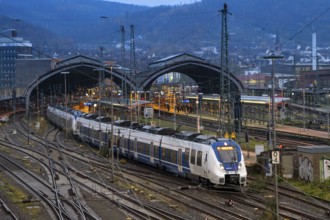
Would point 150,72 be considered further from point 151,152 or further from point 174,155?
point 174,155

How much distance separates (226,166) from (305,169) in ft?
14.7

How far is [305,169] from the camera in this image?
25.8 m

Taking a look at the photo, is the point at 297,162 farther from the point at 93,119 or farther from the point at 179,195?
the point at 93,119

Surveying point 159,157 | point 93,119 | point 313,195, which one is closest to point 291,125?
point 93,119

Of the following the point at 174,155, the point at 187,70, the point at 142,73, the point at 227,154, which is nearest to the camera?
the point at 227,154

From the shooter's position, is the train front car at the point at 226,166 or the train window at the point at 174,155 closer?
the train front car at the point at 226,166

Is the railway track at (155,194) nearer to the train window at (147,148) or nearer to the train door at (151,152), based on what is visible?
the train door at (151,152)

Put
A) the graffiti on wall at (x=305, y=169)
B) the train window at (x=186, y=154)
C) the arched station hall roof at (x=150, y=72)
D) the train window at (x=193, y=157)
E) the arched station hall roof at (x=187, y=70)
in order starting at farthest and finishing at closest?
the arched station hall roof at (x=187, y=70) < the arched station hall roof at (x=150, y=72) < the train window at (x=186, y=154) < the graffiti on wall at (x=305, y=169) < the train window at (x=193, y=157)

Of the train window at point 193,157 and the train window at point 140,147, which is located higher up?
the train window at point 193,157

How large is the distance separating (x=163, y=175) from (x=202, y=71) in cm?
6553

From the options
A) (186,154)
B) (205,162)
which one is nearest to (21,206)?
(205,162)

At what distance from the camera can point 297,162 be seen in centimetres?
2683

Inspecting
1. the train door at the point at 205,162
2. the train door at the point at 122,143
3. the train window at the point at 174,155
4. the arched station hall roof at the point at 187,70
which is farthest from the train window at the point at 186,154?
the arched station hall roof at the point at 187,70

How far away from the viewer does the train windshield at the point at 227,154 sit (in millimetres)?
23359
